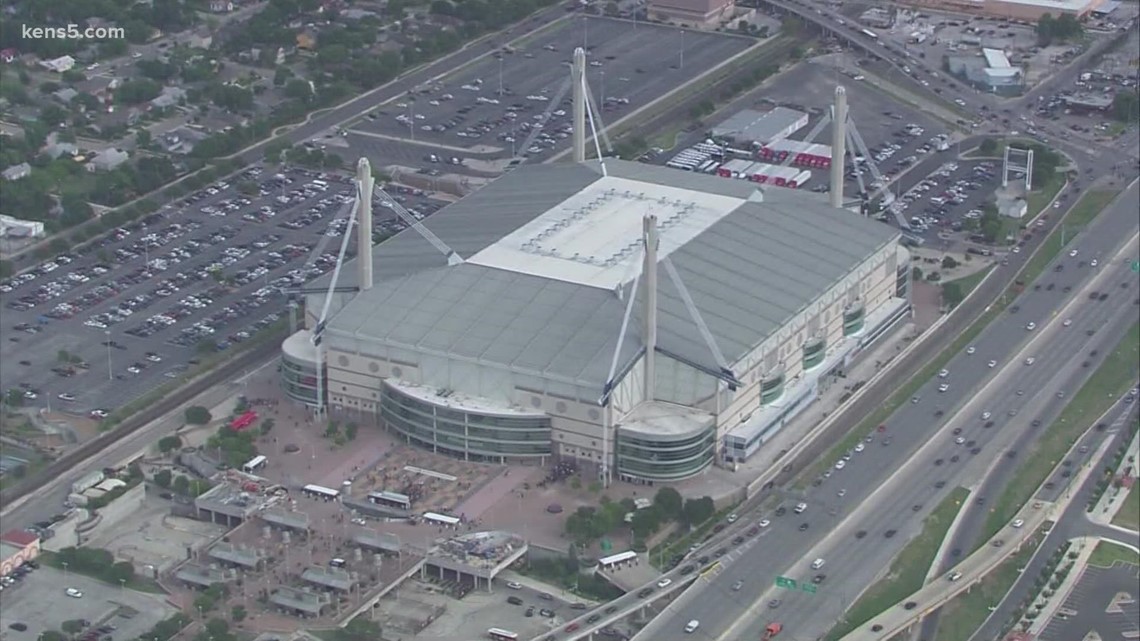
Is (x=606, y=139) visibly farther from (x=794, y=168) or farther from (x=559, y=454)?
(x=559, y=454)

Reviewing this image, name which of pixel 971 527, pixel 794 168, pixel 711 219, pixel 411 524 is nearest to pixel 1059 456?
pixel 971 527

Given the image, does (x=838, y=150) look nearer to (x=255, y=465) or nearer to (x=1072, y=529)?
(x=1072, y=529)

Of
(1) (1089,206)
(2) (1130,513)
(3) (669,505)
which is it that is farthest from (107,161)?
(2) (1130,513)

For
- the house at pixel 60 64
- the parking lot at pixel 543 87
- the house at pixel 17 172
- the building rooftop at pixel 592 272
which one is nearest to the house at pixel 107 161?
the house at pixel 17 172

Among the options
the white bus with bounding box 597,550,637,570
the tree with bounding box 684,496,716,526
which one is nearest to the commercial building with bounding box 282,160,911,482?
the tree with bounding box 684,496,716,526

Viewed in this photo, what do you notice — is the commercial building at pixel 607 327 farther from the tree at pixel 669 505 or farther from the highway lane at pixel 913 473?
the highway lane at pixel 913 473
